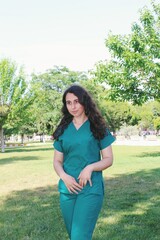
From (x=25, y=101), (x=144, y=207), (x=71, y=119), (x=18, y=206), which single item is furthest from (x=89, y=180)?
(x=25, y=101)

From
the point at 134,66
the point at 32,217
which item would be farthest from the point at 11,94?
the point at 32,217

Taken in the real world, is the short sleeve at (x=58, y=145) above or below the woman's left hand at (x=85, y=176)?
above

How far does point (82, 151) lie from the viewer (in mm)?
3295

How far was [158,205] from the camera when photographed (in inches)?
318

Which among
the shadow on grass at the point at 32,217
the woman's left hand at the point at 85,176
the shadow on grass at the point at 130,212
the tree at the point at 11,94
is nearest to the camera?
the woman's left hand at the point at 85,176

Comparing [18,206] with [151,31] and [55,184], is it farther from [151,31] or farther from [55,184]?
[151,31]

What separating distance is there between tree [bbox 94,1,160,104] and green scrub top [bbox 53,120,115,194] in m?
19.9

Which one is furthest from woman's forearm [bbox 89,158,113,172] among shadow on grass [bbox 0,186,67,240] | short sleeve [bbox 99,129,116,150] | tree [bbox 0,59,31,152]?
tree [bbox 0,59,31,152]

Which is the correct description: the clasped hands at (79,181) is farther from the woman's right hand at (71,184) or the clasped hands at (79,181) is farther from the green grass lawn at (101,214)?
the green grass lawn at (101,214)

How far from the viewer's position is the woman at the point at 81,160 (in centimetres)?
323

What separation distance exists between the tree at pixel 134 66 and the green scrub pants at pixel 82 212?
66.1ft

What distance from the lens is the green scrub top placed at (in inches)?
130

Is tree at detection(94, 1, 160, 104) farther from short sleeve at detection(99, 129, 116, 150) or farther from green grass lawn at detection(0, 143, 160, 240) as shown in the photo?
short sleeve at detection(99, 129, 116, 150)

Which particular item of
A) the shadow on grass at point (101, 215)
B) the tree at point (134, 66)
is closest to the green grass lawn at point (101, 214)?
the shadow on grass at point (101, 215)
